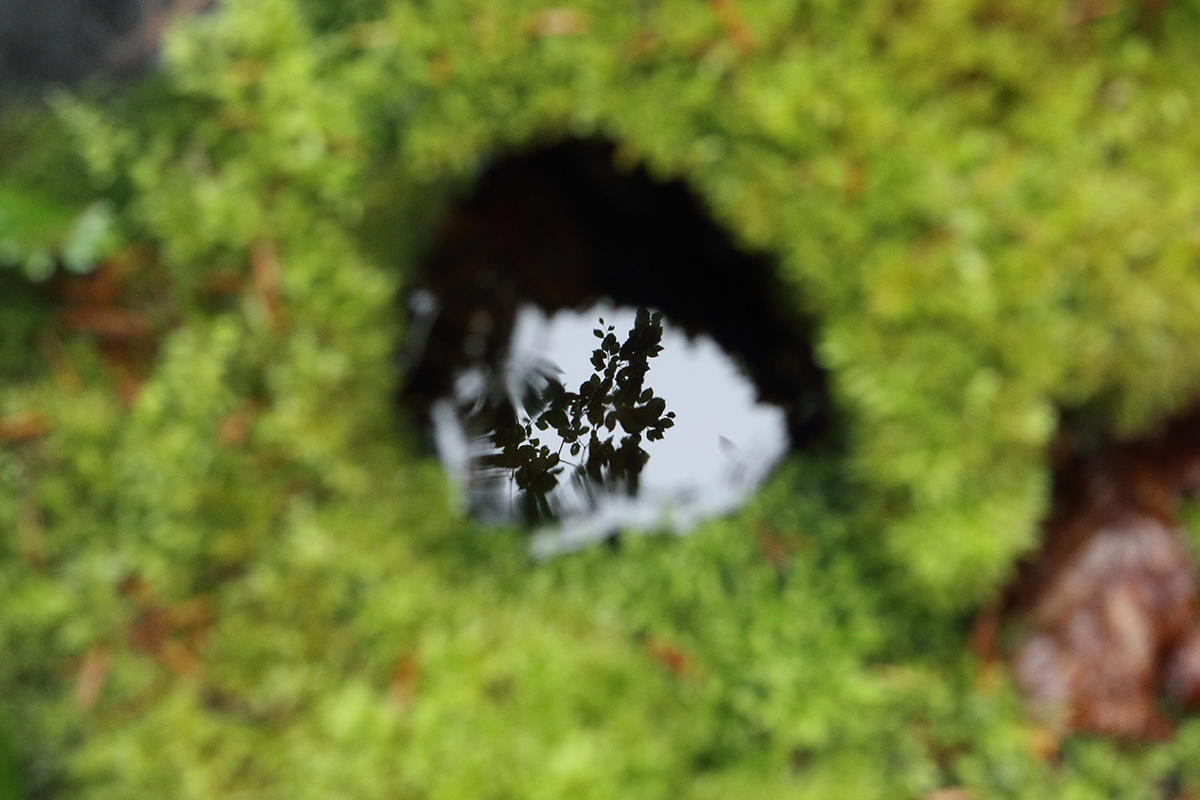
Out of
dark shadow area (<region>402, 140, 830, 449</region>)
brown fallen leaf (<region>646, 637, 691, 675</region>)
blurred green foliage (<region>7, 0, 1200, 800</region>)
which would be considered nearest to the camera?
blurred green foliage (<region>7, 0, 1200, 800</region>)

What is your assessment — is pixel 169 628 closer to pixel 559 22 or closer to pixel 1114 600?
pixel 559 22

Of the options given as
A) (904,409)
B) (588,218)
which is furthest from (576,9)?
(904,409)

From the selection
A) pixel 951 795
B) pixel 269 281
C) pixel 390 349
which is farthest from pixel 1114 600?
pixel 269 281

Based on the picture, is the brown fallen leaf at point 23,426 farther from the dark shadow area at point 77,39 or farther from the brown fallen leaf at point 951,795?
the brown fallen leaf at point 951,795

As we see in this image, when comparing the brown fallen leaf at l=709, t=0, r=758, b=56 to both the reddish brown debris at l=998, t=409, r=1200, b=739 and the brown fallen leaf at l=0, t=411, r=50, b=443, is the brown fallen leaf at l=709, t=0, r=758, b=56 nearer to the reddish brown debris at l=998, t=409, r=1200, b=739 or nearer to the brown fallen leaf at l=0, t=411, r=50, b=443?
the reddish brown debris at l=998, t=409, r=1200, b=739

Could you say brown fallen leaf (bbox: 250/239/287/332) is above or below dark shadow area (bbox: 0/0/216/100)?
below

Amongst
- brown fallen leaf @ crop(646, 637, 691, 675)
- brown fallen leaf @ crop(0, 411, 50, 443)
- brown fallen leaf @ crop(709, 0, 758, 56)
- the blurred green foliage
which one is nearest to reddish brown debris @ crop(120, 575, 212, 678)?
the blurred green foliage

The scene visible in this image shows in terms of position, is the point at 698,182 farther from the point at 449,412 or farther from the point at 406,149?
the point at 449,412
